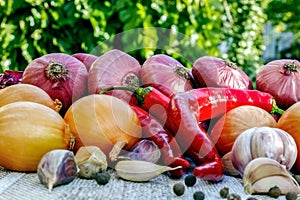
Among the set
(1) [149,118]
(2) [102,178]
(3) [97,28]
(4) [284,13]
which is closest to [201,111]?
(1) [149,118]

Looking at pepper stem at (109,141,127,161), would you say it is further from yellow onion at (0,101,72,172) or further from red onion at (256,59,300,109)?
red onion at (256,59,300,109)

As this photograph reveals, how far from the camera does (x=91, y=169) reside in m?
1.03

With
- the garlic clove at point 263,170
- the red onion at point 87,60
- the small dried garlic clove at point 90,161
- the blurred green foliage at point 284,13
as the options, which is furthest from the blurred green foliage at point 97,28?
the blurred green foliage at point 284,13

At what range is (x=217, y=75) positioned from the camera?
1.35 meters

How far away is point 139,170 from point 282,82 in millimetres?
535

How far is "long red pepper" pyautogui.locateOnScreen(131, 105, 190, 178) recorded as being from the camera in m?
1.09

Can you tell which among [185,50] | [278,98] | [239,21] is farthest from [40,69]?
[239,21]

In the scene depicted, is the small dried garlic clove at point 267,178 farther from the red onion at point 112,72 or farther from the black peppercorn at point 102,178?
the red onion at point 112,72

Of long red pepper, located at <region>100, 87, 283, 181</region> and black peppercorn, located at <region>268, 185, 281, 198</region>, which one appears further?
long red pepper, located at <region>100, 87, 283, 181</region>

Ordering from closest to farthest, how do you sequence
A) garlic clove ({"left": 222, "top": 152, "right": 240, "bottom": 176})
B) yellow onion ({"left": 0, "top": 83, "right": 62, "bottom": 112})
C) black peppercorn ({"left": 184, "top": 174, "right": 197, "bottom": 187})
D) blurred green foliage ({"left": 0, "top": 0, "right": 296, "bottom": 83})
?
1. black peppercorn ({"left": 184, "top": 174, "right": 197, "bottom": 187})
2. garlic clove ({"left": 222, "top": 152, "right": 240, "bottom": 176})
3. yellow onion ({"left": 0, "top": 83, "right": 62, "bottom": 112})
4. blurred green foliage ({"left": 0, "top": 0, "right": 296, "bottom": 83})

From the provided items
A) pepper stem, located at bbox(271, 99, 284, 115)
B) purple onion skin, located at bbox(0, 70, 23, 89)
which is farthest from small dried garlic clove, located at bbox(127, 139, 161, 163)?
purple onion skin, located at bbox(0, 70, 23, 89)

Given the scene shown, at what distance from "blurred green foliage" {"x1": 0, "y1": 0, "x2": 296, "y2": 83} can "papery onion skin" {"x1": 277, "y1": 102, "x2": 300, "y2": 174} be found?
1292 millimetres

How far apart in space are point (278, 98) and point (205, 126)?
249 millimetres

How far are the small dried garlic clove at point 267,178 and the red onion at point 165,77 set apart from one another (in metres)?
0.39
